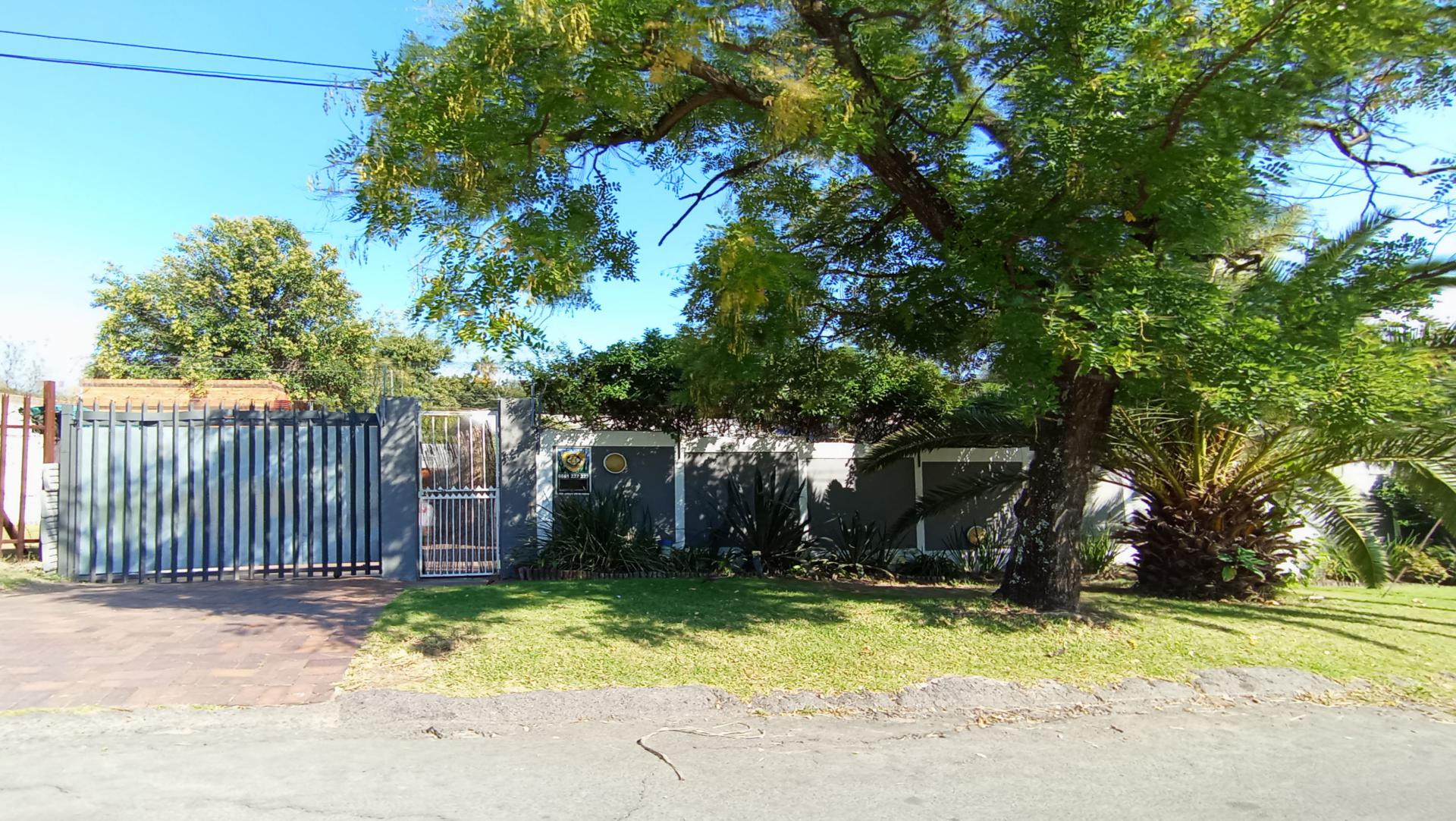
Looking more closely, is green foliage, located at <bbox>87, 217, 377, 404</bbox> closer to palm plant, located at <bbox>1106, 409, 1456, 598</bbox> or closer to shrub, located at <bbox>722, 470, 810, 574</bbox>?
shrub, located at <bbox>722, 470, 810, 574</bbox>

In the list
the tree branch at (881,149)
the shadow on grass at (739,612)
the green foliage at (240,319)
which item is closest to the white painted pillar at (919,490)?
the shadow on grass at (739,612)

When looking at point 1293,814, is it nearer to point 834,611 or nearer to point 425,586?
point 834,611

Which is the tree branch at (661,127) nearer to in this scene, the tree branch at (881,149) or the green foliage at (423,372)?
the tree branch at (881,149)

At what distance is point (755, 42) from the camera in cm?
842

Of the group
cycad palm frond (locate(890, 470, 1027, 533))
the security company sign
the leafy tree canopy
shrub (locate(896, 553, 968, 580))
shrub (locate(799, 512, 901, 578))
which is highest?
the leafy tree canopy

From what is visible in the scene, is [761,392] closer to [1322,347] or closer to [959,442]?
[959,442]

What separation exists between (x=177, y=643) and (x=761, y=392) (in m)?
6.22

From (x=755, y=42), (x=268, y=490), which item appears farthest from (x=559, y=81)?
(x=268, y=490)

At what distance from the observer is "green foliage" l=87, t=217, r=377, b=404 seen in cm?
2384

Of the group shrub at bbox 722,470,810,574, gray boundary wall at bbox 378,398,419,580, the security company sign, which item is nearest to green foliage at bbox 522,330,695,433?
the security company sign

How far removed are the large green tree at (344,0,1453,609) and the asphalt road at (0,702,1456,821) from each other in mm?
2572

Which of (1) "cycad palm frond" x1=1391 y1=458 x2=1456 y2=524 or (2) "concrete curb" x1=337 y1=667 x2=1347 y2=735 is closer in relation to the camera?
(2) "concrete curb" x1=337 y1=667 x2=1347 y2=735

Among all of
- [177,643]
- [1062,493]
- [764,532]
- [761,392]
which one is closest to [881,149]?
[761,392]

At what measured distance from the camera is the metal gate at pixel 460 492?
10656 millimetres
